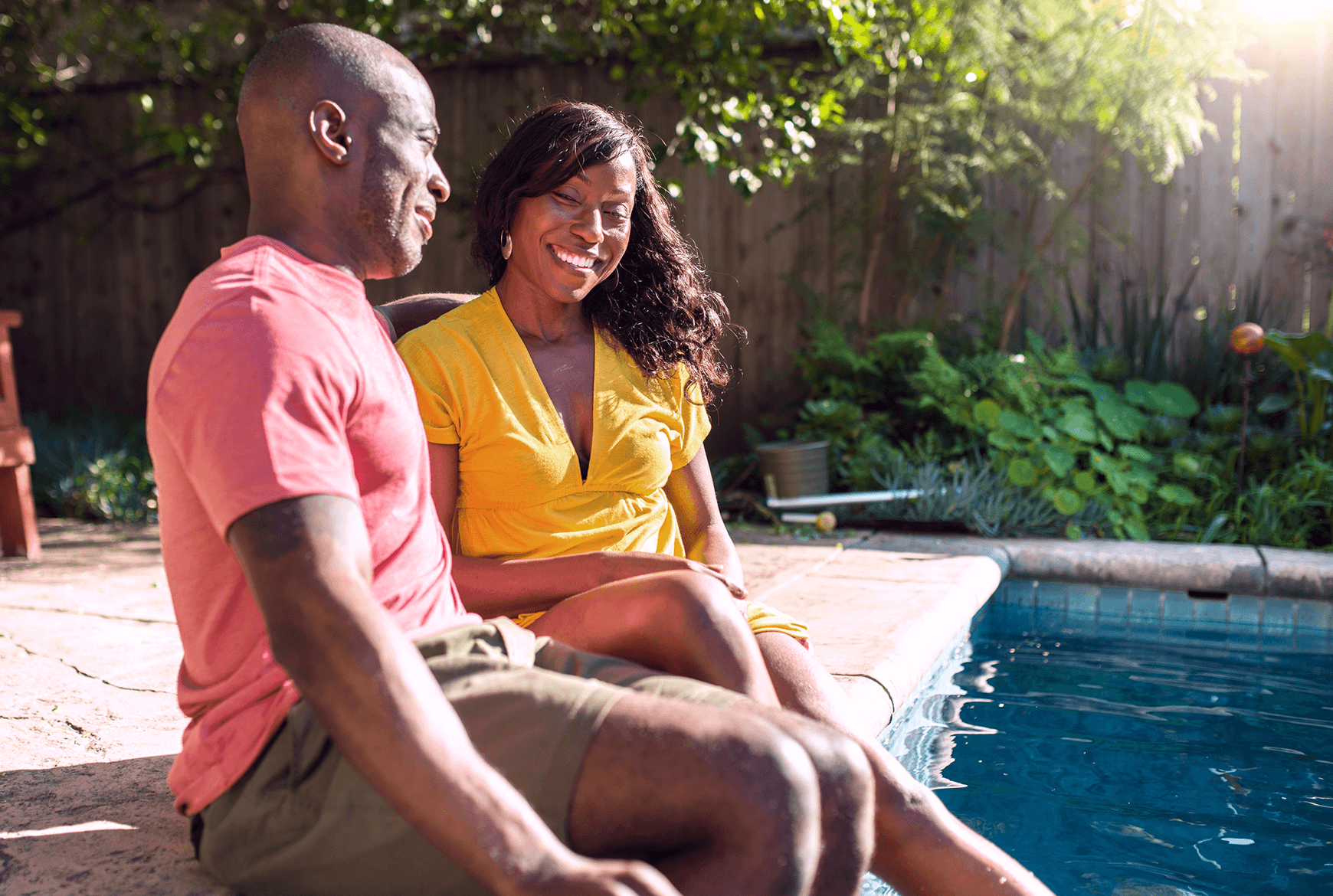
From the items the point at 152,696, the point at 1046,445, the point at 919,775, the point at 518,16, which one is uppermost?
the point at 518,16

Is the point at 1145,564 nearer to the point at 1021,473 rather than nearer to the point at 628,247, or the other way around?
the point at 1021,473

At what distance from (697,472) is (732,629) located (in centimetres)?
54

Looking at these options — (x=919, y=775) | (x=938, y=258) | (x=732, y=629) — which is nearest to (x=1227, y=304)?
(x=938, y=258)

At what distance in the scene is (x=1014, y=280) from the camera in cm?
515

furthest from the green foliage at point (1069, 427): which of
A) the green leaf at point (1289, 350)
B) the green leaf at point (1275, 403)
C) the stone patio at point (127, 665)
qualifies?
the stone patio at point (127, 665)

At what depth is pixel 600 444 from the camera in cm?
166

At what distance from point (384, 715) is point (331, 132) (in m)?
0.61

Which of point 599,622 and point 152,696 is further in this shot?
point 152,696

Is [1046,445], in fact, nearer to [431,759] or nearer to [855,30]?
[855,30]

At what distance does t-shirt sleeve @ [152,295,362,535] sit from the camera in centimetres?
87

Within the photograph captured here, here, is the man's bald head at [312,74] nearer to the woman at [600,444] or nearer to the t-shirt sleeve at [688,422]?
the woman at [600,444]

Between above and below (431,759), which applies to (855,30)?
above

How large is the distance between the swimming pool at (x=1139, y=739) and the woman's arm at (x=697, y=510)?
25.5 inches

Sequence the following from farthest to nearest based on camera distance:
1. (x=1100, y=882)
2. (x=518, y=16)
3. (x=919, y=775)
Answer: (x=518, y=16) → (x=919, y=775) → (x=1100, y=882)
